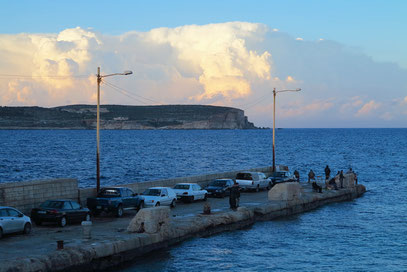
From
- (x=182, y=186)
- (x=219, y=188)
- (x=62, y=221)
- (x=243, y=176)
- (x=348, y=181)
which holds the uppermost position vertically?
(x=243, y=176)

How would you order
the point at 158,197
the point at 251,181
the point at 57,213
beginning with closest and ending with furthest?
the point at 57,213
the point at 158,197
the point at 251,181

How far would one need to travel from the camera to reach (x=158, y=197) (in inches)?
1230

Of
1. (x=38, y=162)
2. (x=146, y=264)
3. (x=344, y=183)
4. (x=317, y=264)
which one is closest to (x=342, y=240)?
(x=317, y=264)

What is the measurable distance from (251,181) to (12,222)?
23949 millimetres

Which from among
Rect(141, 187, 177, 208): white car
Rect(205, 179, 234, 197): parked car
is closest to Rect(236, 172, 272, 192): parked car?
Rect(205, 179, 234, 197): parked car

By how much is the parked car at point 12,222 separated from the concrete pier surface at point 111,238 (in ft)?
1.04

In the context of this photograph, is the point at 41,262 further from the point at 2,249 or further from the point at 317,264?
the point at 317,264

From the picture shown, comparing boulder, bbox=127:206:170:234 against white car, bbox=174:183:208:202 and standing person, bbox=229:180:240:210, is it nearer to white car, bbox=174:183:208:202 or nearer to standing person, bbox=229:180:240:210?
standing person, bbox=229:180:240:210

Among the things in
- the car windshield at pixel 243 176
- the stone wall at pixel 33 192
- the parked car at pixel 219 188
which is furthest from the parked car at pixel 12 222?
the car windshield at pixel 243 176

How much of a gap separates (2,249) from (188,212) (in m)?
13.4

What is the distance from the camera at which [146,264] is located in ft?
71.5

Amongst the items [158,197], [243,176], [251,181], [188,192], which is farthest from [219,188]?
[158,197]

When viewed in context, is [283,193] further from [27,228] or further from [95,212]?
[27,228]

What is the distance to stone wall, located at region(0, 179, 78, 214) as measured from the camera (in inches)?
984
